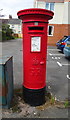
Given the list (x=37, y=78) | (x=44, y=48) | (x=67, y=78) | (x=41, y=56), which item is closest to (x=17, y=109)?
(x=37, y=78)

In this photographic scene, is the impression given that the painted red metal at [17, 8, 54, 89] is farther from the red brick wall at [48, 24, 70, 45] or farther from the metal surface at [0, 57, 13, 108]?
the red brick wall at [48, 24, 70, 45]

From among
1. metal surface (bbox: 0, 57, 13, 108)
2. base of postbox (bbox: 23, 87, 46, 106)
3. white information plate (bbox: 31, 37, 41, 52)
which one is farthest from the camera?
base of postbox (bbox: 23, 87, 46, 106)

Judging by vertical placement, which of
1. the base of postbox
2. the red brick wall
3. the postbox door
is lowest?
the base of postbox

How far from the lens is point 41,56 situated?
119 inches

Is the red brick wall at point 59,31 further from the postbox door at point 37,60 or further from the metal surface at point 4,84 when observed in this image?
the metal surface at point 4,84

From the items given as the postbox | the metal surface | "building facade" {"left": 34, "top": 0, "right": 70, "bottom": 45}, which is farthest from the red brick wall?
the metal surface

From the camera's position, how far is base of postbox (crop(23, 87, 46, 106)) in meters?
3.17

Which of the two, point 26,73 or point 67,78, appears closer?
point 26,73

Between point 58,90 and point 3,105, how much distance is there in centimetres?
194

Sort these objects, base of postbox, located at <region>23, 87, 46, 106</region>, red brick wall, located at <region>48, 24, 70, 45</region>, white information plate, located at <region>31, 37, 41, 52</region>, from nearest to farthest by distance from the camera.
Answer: white information plate, located at <region>31, 37, 41, 52</region> < base of postbox, located at <region>23, 87, 46, 106</region> < red brick wall, located at <region>48, 24, 70, 45</region>

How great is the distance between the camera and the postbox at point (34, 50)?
280cm

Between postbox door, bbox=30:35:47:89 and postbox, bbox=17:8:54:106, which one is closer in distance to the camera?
postbox, bbox=17:8:54:106

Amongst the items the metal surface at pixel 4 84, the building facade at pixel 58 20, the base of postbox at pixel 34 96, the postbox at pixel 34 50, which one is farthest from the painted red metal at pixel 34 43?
the building facade at pixel 58 20

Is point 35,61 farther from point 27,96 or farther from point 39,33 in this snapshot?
point 27,96
